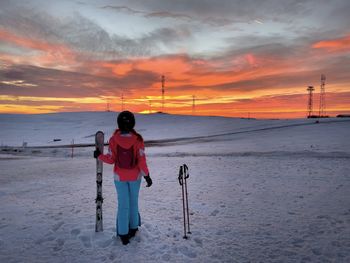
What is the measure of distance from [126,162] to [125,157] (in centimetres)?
10

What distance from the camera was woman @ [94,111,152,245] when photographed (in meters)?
6.33

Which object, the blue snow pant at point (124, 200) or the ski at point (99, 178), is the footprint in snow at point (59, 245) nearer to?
the ski at point (99, 178)

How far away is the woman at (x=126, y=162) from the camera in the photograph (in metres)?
6.33

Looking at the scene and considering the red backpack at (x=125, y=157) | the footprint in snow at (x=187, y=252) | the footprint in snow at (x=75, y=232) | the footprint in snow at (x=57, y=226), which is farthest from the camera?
the footprint in snow at (x=57, y=226)

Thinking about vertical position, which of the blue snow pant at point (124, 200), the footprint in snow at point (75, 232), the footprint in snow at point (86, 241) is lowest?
the footprint in snow at point (86, 241)

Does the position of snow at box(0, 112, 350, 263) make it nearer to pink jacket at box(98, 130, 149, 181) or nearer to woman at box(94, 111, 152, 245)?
woman at box(94, 111, 152, 245)

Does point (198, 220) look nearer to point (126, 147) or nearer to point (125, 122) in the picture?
point (126, 147)

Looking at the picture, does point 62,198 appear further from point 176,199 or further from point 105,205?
point 176,199

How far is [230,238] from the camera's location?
6914mm

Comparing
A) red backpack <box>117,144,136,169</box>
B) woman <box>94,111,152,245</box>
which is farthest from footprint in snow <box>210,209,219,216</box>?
red backpack <box>117,144,136,169</box>

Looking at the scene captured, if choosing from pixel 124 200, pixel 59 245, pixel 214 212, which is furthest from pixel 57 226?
pixel 214 212

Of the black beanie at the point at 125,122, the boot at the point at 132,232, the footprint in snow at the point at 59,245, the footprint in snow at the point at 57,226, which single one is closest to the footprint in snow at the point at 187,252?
the boot at the point at 132,232

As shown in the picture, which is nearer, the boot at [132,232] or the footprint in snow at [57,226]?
the boot at [132,232]

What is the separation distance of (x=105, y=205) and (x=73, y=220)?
177 cm
